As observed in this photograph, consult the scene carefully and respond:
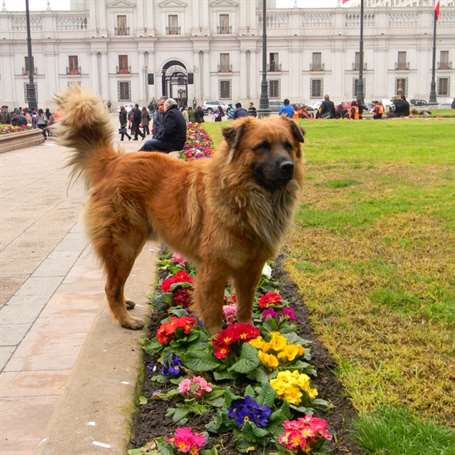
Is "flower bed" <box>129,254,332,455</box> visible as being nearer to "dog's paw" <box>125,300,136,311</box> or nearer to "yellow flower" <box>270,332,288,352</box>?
"yellow flower" <box>270,332,288,352</box>

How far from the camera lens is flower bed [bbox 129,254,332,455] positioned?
9.95ft

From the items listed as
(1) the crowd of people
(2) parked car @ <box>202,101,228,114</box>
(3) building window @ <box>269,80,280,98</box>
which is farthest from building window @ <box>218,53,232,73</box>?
(1) the crowd of people

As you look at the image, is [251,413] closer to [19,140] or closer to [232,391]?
[232,391]

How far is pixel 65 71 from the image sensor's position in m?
82.6

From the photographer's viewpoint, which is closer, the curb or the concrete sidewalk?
the curb

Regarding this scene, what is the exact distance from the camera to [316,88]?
84812mm

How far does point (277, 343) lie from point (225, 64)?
8140cm

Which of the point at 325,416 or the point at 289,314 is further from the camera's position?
the point at 289,314

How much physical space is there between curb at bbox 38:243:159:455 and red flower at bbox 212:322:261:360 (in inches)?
21.4

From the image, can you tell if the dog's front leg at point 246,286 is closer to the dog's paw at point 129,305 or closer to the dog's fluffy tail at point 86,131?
the dog's paw at point 129,305

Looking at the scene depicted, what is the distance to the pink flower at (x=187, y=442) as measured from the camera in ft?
9.63

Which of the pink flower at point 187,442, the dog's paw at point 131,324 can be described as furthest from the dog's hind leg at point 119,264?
the pink flower at point 187,442

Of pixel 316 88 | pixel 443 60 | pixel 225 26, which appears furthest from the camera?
pixel 443 60

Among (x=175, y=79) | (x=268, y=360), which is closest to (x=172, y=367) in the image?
(x=268, y=360)
